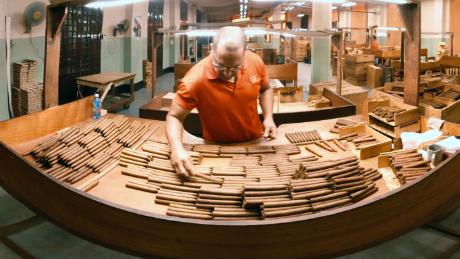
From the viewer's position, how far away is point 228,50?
2.84m

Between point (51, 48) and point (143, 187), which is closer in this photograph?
point (143, 187)

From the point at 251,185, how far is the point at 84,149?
58.0 inches

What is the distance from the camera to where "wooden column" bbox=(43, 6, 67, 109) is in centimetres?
441

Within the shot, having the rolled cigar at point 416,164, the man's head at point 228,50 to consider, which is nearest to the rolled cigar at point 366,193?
the rolled cigar at point 416,164

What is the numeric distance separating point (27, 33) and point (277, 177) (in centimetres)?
704

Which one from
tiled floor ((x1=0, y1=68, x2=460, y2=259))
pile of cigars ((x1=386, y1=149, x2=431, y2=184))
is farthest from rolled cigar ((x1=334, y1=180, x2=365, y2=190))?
tiled floor ((x1=0, y1=68, x2=460, y2=259))

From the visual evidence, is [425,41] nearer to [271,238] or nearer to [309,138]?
[309,138]

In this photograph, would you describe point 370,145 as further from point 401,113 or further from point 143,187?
point 143,187

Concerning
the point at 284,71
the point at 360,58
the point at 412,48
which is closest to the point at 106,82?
the point at 284,71

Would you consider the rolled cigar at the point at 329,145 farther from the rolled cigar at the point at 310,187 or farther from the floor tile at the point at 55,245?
the floor tile at the point at 55,245

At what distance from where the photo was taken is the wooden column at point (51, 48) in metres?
4.41

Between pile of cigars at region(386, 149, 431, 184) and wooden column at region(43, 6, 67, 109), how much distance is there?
11.8 ft

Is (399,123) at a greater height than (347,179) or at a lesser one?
greater

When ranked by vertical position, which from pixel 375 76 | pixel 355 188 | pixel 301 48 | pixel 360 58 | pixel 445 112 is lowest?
pixel 355 188
